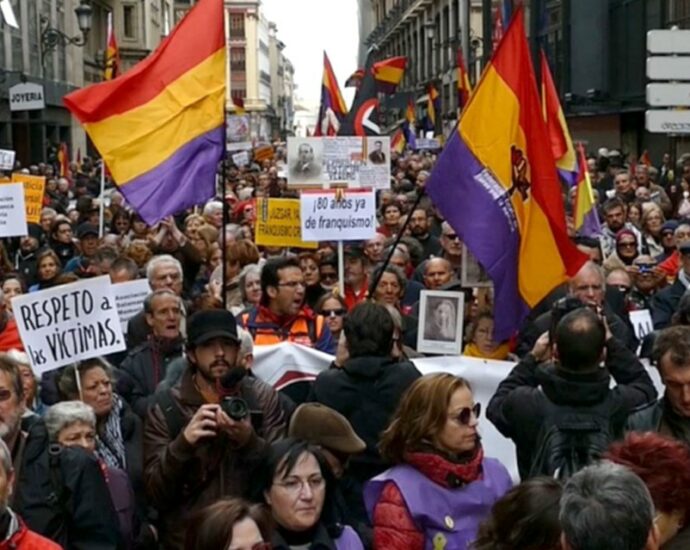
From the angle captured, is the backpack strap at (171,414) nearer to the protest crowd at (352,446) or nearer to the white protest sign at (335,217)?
the protest crowd at (352,446)

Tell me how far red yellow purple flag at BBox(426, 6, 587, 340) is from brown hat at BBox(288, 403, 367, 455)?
85.7 inches

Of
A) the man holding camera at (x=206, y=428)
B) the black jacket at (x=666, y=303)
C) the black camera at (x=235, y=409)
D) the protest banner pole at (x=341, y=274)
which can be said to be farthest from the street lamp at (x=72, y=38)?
the black camera at (x=235, y=409)

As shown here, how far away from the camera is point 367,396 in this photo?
568 cm

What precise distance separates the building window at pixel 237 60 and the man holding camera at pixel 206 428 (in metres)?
152

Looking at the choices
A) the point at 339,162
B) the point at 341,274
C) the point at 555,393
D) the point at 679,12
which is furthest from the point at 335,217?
the point at 679,12

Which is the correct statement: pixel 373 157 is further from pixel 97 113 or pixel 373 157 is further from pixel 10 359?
pixel 10 359

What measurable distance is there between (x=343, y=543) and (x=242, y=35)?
516ft

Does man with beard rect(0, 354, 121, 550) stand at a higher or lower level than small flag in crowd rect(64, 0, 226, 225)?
lower

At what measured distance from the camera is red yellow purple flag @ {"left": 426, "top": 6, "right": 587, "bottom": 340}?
6.96 metres

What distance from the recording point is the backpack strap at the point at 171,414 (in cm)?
507

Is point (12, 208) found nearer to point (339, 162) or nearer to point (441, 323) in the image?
point (339, 162)

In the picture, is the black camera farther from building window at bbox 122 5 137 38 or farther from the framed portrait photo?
building window at bbox 122 5 137 38

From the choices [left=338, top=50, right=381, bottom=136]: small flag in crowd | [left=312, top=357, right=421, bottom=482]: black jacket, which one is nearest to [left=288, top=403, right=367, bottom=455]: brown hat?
[left=312, top=357, right=421, bottom=482]: black jacket

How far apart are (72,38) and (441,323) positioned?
97.4 ft
